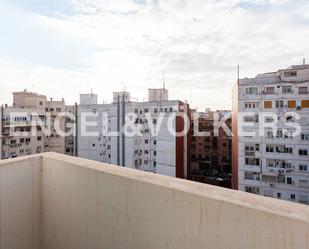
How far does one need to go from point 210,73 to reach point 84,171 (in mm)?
16906

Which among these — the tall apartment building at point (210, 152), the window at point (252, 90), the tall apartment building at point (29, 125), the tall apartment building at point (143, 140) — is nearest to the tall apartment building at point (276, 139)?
the window at point (252, 90)

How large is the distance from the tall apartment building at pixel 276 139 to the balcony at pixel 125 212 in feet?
45.8

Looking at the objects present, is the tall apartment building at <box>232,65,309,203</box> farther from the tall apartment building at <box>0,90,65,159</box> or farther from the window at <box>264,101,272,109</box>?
the tall apartment building at <box>0,90,65,159</box>

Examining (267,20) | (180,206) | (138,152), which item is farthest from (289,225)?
(138,152)

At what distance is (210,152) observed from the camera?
26344 mm

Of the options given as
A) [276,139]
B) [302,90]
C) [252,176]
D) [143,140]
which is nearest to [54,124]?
[143,140]

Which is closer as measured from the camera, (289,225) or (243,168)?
(289,225)

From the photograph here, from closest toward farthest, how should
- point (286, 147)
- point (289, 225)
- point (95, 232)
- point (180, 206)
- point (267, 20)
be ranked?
point (289, 225) < point (180, 206) < point (95, 232) < point (267, 20) < point (286, 147)

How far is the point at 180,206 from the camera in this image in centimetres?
96

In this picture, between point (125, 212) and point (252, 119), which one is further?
point (252, 119)

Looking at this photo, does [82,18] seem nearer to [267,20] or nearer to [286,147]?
[267,20]

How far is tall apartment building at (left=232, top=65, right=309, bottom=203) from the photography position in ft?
43.1

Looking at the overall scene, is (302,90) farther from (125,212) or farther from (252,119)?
(125,212)

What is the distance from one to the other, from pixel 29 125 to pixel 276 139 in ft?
59.8
